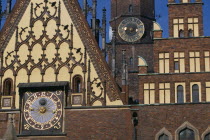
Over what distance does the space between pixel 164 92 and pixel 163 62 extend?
1.60 metres

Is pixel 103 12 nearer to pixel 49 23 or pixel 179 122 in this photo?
pixel 49 23

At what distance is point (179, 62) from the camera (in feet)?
87.8

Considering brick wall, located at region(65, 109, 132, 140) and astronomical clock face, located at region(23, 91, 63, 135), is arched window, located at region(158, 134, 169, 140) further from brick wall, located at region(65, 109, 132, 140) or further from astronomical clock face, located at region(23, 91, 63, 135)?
astronomical clock face, located at region(23, 91, 63, 135)

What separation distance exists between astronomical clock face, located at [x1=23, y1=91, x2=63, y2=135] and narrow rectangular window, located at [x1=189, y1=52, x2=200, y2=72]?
6.65 meters

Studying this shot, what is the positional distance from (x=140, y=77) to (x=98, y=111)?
2.63 metres

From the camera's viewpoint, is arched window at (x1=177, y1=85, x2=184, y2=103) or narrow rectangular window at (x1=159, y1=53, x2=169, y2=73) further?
narrow rectangular window at (x1=159, y1=53, x2=169, y2=73)

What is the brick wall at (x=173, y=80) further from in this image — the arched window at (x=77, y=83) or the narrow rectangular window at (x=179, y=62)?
the arched window at (x=77, y=83)

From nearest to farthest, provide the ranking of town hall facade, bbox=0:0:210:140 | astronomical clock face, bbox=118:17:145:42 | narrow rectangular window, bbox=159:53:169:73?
town hall facade, bbox=0:0:210:140 < narrow rectangular window, bbox=159:53:169:73 < astronomical clock face, bbox=118:17:145:42

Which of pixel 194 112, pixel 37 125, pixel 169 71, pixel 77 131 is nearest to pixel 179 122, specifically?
pixel 194 112

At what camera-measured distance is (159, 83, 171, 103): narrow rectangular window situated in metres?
26.1

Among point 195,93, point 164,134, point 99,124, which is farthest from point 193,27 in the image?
point 99,124

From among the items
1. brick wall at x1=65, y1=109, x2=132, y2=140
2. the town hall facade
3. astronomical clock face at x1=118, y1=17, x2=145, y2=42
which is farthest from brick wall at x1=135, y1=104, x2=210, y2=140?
astronomical clock face at x1=118, y1=17, x2=145, y2=42

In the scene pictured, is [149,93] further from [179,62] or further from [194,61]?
[194,61]

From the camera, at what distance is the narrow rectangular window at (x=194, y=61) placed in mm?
26453
